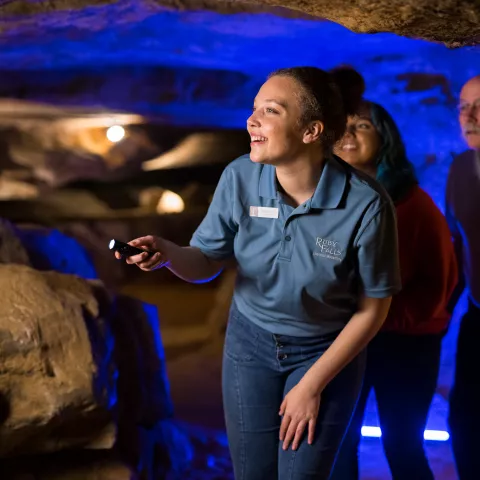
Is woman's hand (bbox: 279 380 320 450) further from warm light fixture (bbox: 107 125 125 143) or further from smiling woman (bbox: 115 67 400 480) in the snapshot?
warm light fixture (bbox: 107 125 125 143)

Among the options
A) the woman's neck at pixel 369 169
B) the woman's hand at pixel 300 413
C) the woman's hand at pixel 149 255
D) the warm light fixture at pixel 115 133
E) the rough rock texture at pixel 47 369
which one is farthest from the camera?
the warm light fixture at pixel 115 133

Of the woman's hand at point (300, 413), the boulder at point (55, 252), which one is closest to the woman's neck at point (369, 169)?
the woman's hand at point (300, 413)

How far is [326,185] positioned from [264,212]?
164mm

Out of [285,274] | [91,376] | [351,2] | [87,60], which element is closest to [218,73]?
[87,60]

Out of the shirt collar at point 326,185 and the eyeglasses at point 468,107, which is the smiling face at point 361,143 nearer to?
the eyeglasses at point 468,107

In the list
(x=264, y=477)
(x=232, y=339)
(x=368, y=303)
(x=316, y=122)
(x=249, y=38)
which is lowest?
(x=264, y=477)

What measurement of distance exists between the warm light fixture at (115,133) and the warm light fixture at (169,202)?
9.6 inches

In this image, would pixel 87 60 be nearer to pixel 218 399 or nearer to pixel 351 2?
pixel 351 2

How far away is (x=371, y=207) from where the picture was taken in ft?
4.70

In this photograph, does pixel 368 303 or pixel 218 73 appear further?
pixel 218 73

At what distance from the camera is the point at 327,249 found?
146 centimetres

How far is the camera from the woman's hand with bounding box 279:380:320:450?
1507 millimetres

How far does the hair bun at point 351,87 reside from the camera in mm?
1993

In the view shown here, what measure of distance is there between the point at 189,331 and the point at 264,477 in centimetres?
74
